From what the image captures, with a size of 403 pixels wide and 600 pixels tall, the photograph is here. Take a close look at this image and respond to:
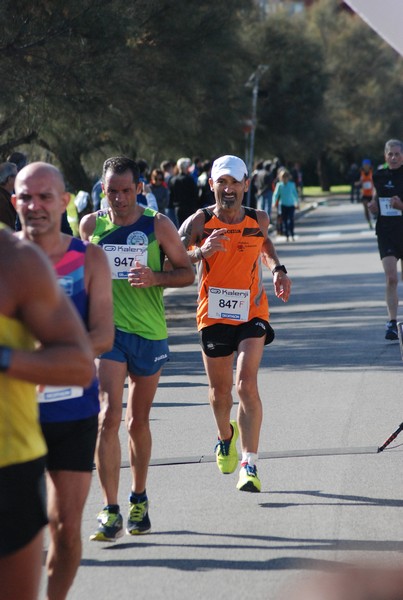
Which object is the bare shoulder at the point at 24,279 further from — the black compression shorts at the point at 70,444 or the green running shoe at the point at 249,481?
the green running shoe at the point at 249,481

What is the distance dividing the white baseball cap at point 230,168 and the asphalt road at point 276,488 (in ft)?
5.83

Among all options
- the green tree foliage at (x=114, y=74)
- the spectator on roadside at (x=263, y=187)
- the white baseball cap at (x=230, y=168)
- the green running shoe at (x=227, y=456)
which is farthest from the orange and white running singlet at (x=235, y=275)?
the spectator on roadside at (x=263, y=187)

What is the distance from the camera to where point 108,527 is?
651cm

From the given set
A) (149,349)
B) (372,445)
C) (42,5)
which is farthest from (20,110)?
(149,349)

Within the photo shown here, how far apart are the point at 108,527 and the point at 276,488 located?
1490 mm

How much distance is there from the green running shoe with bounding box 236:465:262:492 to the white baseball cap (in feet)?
5.40

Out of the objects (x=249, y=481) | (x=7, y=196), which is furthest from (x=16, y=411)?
(x=7, y=196)

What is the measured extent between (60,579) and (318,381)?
734cm

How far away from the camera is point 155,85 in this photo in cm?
2439

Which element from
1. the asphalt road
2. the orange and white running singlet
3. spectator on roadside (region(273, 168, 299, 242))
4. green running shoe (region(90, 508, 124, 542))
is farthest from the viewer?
spectator on roadside (region(273, 168, 299, 242))

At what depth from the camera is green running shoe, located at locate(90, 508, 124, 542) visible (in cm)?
650

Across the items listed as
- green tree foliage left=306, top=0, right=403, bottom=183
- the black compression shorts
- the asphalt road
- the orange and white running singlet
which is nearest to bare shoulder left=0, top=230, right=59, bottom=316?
the asphalt road

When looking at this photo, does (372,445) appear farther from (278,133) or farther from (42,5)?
(278,133)

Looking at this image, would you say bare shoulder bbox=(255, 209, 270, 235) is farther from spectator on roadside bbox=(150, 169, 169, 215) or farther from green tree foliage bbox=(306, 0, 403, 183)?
green tree foliage bbox=(306, 0, 403, 183)
